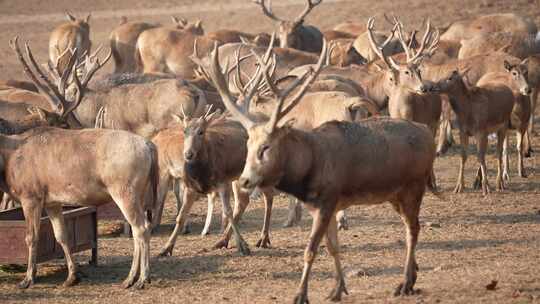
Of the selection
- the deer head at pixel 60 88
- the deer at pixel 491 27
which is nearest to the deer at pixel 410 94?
the deer head at pixel 60 88

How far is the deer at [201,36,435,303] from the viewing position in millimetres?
9211

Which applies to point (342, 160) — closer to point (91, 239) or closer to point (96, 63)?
point (91, 239)

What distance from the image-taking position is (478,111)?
15891 mm

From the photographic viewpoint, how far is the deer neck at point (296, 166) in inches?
366

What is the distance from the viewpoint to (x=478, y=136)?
15.9 meters

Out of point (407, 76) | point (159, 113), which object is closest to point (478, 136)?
point (407, 76)

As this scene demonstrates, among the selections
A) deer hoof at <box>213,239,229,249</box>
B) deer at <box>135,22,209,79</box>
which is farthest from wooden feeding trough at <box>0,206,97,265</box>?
deer at <box>135,22,209,79</box>

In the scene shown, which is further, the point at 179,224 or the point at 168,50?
the point at 168,50

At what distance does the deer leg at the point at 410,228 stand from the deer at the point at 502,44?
1324 cm

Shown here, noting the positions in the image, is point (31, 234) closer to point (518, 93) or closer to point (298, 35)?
point (518, 93)

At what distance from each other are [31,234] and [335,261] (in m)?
3.03

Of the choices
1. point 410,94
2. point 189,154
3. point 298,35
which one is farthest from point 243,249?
point 298,35

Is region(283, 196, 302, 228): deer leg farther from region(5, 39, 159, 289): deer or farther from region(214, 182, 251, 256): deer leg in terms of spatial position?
region(5, 39, 159, 289): deer

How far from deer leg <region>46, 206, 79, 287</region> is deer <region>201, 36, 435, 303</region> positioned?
7.30ft
